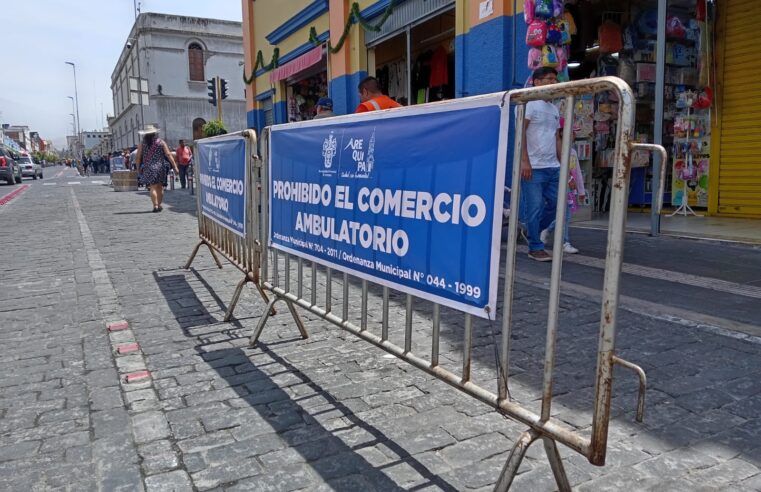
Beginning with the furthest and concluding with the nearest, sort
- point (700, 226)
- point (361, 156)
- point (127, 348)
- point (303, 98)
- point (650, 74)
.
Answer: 1. point (303, 98)
2. point (650, 74)
3. point (700, 226)
4. point (127, 348)
5. point (361, 156)

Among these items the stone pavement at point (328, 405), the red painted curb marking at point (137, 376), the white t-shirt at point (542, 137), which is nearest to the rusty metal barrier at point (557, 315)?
the stone pavement at point (328, 405)

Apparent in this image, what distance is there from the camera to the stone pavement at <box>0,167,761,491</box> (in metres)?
2.38

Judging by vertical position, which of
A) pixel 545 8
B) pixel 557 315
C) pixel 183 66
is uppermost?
pixel 183 66

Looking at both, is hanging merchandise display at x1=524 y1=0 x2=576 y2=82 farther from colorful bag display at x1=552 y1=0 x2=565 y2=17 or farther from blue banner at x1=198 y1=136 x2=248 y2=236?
blue banner at x1=198 y1=136 x2=248 y2=236

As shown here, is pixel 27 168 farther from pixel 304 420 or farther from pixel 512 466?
pixel 512 466

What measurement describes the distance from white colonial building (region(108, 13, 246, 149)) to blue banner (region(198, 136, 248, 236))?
38426 mm

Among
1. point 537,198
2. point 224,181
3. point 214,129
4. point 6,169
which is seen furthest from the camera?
point 6,169

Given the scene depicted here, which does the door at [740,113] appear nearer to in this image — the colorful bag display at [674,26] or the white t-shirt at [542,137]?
the colorful bag display at [674,26]

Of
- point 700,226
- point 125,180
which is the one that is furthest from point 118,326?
point 125,180

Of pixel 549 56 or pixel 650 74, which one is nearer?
pixel 549 56

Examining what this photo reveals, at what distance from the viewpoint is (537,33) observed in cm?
730

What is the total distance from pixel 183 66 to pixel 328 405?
46.4 m

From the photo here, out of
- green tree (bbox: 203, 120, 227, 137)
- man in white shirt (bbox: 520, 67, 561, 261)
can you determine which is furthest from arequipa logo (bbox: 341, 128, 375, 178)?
green tree (bbox: 203, 120, 227, 137)

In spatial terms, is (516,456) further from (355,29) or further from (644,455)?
(355,29)
